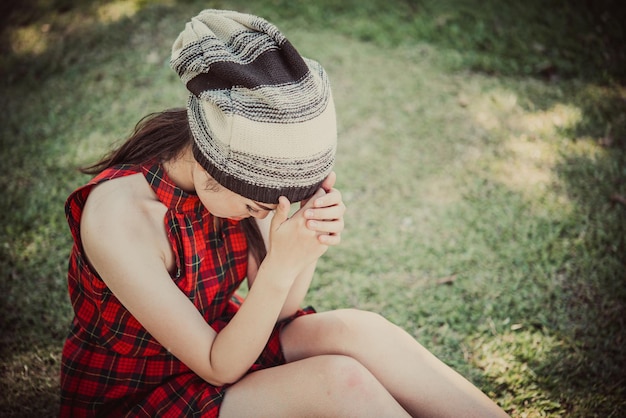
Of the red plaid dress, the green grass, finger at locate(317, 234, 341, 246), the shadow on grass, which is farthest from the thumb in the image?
the shadow on grass

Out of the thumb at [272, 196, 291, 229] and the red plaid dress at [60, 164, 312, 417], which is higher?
the thumb at [272, 196, 291, 229]

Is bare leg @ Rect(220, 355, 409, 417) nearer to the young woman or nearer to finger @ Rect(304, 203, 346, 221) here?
the young woman

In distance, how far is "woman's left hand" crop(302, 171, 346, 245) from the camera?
162cm

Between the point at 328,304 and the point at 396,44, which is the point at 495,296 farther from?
the point at 396,44

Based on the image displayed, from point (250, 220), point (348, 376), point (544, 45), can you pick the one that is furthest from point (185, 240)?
point (544, 45)

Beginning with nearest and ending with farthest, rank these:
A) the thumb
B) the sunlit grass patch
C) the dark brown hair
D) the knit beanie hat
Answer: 1. the knit beanie hat
2. the thumb
3. the dark brown hair
4. the sunlit grass patch

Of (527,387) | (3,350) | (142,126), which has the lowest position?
(3,350)

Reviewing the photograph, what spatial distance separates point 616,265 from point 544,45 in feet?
8.86

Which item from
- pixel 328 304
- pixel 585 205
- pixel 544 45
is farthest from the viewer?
pixel 544 45

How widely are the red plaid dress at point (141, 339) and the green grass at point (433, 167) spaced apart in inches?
A: 27.8

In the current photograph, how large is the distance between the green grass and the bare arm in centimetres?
118

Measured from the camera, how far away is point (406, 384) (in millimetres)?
1889

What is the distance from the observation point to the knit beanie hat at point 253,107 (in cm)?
141

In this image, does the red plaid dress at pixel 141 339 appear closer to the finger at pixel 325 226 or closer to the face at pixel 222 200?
Answer: the face at pixel 222 200
